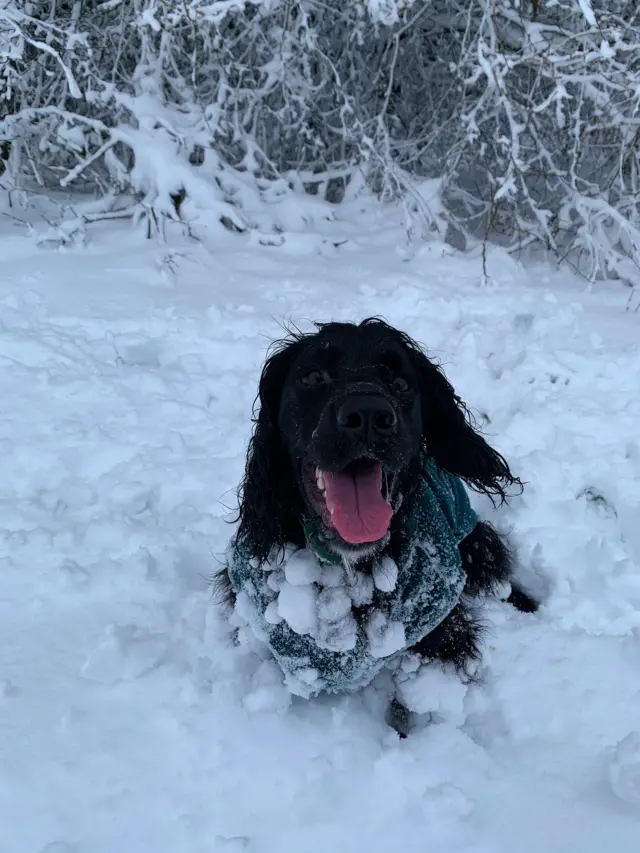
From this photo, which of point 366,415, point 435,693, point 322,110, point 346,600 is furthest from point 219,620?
point 322,110

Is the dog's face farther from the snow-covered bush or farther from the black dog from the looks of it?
the snow-covered bush

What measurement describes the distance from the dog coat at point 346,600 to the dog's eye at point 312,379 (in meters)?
0.42

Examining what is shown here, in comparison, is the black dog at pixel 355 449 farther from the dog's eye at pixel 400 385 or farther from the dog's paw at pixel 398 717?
the dog's paw at pixel 398 717

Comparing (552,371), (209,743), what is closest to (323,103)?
(552,371)

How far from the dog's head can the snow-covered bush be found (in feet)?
8.71

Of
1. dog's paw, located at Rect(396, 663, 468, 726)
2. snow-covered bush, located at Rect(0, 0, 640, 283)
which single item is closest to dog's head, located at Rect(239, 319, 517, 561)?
dog's paw, located at Rect(396, 663, 468, 726)

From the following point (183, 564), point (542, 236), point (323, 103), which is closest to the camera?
point (183, 564)

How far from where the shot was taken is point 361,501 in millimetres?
1588

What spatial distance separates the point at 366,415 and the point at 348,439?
0.08 metres

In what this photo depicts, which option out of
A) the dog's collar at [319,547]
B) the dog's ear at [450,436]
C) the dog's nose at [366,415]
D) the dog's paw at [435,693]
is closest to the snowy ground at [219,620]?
the dog's paw at [435,693]

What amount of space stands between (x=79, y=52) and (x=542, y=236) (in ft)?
13.7

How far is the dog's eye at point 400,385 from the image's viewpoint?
174cm

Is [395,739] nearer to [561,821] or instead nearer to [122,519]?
[561,821]

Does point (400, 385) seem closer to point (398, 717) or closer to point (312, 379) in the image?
point (312, 379)
